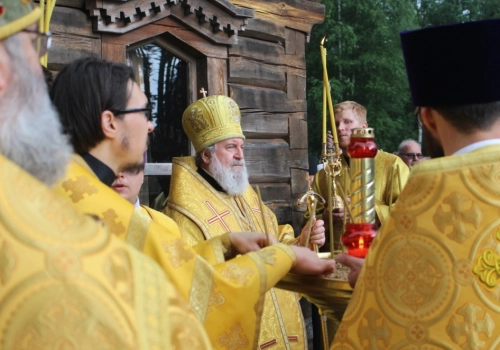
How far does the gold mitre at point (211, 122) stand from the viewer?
494cm

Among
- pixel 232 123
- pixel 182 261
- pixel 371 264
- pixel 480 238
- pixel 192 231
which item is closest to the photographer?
pixel 480 238

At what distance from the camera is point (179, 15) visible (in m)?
6.18

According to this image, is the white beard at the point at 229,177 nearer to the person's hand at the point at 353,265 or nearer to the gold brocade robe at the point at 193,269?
the gold brocade robe at the point at 193,269

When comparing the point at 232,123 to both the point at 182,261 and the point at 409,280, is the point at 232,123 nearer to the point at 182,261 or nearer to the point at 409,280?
the point at 182,261

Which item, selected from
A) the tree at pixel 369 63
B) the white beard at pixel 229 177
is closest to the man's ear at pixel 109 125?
the white beard at pixel 229 177

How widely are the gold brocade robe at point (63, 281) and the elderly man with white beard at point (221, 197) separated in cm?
306

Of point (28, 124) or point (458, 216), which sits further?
point (458, 216)

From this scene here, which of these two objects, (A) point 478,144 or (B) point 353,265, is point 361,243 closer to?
(B) point 353,265

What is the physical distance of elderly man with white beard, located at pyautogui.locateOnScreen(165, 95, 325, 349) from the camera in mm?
4566

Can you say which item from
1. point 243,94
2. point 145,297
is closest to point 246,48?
point 243,94

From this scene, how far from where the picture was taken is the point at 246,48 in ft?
22.8

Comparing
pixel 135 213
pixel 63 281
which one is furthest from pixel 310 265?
pixel 63 281

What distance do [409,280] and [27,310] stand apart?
1.14 m

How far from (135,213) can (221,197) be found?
234 cm
